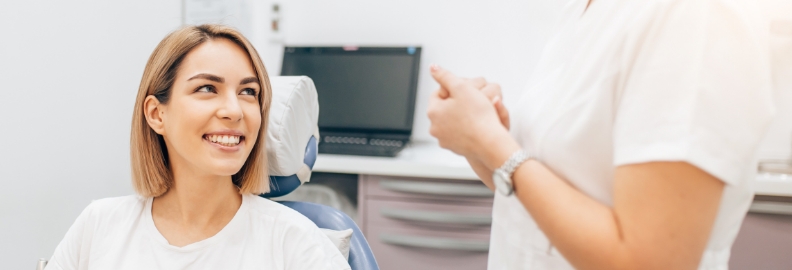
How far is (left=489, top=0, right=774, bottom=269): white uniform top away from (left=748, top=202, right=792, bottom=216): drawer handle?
1.36 metres

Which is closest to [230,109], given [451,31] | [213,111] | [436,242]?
[213,111]

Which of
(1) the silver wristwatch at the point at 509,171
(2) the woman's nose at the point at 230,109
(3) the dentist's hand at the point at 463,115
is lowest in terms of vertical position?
(2) the woman's nose at the point at 230,109

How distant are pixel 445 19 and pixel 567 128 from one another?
192cm

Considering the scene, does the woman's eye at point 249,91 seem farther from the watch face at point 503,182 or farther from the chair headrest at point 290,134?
the watch face at point 503,182

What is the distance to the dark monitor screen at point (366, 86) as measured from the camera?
2418 millimetres

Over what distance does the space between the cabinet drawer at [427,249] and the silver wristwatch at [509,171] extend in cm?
138

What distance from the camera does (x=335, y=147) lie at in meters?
2.21

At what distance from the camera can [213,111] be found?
116 centimetres

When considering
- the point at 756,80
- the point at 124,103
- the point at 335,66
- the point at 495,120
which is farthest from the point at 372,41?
the point at 756,80

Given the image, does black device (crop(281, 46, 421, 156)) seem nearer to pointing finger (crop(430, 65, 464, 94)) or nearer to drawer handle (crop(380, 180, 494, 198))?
drawer handle (crop(380, 180, 494, 198))

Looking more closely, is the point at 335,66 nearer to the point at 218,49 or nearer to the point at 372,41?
the point at 372,41

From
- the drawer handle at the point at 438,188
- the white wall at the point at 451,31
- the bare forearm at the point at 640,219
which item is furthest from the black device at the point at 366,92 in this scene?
the bare forearm at the point at 640,219

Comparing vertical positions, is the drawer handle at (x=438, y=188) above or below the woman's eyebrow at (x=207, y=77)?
below

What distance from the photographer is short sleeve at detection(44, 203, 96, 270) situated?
122 cm
